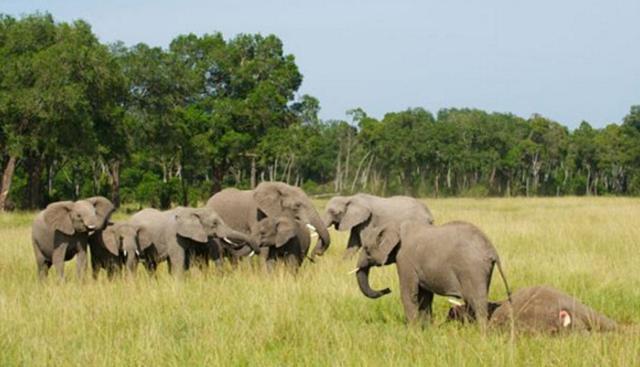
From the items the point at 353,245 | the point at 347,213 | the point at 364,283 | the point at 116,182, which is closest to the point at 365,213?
the point at 347,213

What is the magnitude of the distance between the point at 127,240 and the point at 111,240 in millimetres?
253

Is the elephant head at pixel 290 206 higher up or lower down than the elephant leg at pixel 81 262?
higher up

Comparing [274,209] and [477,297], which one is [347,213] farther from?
[477,297]

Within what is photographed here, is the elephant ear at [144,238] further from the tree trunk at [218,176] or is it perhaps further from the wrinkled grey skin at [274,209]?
the tree trunk at [218,176]

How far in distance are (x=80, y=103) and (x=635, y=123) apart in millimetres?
81304

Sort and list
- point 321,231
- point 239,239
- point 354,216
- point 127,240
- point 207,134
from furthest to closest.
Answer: point 207,134 → point 354,216 → point 321,231 → point 127,240 → point 239,239

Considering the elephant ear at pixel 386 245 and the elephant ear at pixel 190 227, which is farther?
the elephant ear at pixel 190 227

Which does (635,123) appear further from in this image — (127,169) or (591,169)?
(127,169)

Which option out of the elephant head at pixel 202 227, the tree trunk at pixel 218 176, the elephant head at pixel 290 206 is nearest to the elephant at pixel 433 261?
the elephant head at pixel 202 227

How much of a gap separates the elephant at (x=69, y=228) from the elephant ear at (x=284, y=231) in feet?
8.63

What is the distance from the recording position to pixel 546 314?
7996mm

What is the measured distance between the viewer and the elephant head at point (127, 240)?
1308 centimetres

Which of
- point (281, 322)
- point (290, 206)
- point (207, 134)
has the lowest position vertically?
point (281, 322)

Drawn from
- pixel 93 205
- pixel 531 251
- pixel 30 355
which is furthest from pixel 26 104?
pixel 30 355
